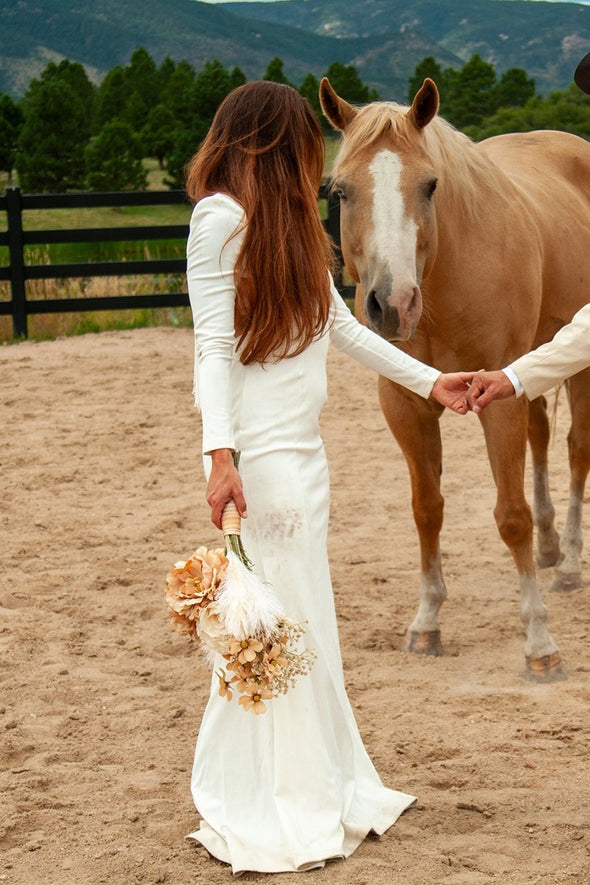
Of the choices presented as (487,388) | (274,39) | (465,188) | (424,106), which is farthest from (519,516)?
(274,39)

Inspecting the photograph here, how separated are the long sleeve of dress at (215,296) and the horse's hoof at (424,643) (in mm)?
2009

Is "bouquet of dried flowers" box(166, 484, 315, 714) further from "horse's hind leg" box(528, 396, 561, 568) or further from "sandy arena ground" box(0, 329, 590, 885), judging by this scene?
"horse's hind leg" box(528, 396, 561, 568)

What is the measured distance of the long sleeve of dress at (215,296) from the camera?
7.65 ft

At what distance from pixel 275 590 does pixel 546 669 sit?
1721mm

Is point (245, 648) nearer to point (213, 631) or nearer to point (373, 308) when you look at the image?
point (213, 631)

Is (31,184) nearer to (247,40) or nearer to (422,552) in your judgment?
(422,552)

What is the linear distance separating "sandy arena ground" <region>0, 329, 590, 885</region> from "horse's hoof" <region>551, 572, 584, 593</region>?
7 centimetres

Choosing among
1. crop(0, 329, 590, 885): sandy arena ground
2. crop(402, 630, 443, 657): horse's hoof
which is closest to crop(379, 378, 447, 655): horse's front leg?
crop(402, 630, 443, 657): horse's hoof

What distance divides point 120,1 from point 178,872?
333 ft

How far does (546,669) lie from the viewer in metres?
3.77

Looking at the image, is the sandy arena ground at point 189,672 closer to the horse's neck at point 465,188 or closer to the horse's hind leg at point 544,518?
the horse's hind leg at point 544,518

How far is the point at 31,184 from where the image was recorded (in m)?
24.1

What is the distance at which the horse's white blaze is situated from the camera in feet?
10.5

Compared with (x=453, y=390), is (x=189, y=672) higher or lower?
lower
